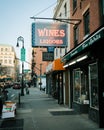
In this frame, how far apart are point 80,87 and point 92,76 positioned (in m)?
3.97

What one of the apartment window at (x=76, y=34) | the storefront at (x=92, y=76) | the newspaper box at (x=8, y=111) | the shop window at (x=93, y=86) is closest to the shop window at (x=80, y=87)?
the storefront at (x=92, y=76)

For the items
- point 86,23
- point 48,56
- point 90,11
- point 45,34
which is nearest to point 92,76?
point 90,11

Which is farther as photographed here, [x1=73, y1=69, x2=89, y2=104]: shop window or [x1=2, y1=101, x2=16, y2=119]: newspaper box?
[x1=73, y1=69, x2=89, y2=104]: shop window

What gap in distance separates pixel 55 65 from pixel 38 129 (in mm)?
10985

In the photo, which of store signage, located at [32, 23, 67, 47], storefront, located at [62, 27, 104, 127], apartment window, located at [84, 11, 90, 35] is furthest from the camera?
store signage, located at [32, 23, 67, 47]

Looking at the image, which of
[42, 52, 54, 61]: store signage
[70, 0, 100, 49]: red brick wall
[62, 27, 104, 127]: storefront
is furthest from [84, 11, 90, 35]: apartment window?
[42, 52, 54, 61]: store signage

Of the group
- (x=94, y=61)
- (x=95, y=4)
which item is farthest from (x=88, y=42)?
(x=95, y=4)

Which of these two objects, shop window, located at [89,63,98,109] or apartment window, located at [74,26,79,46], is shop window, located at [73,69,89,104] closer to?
apartment window, located at [74,26,79,46]

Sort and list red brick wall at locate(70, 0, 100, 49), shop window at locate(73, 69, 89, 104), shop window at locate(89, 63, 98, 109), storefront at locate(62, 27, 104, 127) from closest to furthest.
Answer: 1. storefront at locate(62, 27, 104, 127)
2. shop window at locate(89, 63, 98, 109)
3. red brick wall at locate(70, 0, 100, 49)
4. shop window at locate(73, 69, 89, 104)

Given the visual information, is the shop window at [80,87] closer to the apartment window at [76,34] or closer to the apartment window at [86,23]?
the apartment window at [76,34]

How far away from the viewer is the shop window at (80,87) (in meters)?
17.0

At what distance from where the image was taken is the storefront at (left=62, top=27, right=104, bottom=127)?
1144 centimetres

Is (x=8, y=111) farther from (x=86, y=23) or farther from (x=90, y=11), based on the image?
(x=86, y=23)

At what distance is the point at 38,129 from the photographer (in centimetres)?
1158
